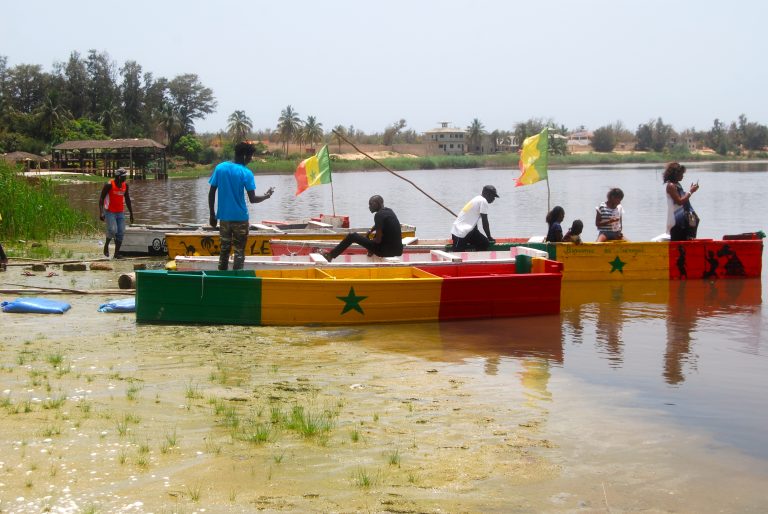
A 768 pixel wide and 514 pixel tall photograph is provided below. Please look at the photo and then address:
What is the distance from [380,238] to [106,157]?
182 feet

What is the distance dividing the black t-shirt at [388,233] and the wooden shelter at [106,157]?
49.6 meters

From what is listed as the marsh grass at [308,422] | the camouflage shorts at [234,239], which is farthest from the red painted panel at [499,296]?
the marsh grass at [308,422]

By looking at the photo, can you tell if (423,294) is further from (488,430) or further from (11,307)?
(11,307)

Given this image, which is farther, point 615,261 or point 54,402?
point 615,261

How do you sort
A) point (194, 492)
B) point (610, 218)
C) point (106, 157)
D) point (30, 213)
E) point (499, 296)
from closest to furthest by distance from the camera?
point (194, 492), point (499, 296), point (610, 218), point (30, 213), point (106, 157)

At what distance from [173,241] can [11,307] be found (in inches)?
241

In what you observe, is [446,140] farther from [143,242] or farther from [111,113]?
[143,242]

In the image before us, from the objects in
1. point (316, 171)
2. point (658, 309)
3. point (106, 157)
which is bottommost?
point (658, 309)

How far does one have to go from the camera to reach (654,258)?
13562mm

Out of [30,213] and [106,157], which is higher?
[106,157]

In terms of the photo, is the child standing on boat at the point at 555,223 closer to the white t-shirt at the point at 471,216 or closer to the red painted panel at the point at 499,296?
the white t-shirt at the point at 471,216

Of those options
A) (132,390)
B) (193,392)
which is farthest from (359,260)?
(132,390)

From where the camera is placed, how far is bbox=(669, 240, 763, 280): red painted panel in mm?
13703

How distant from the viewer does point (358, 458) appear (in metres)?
5.32
